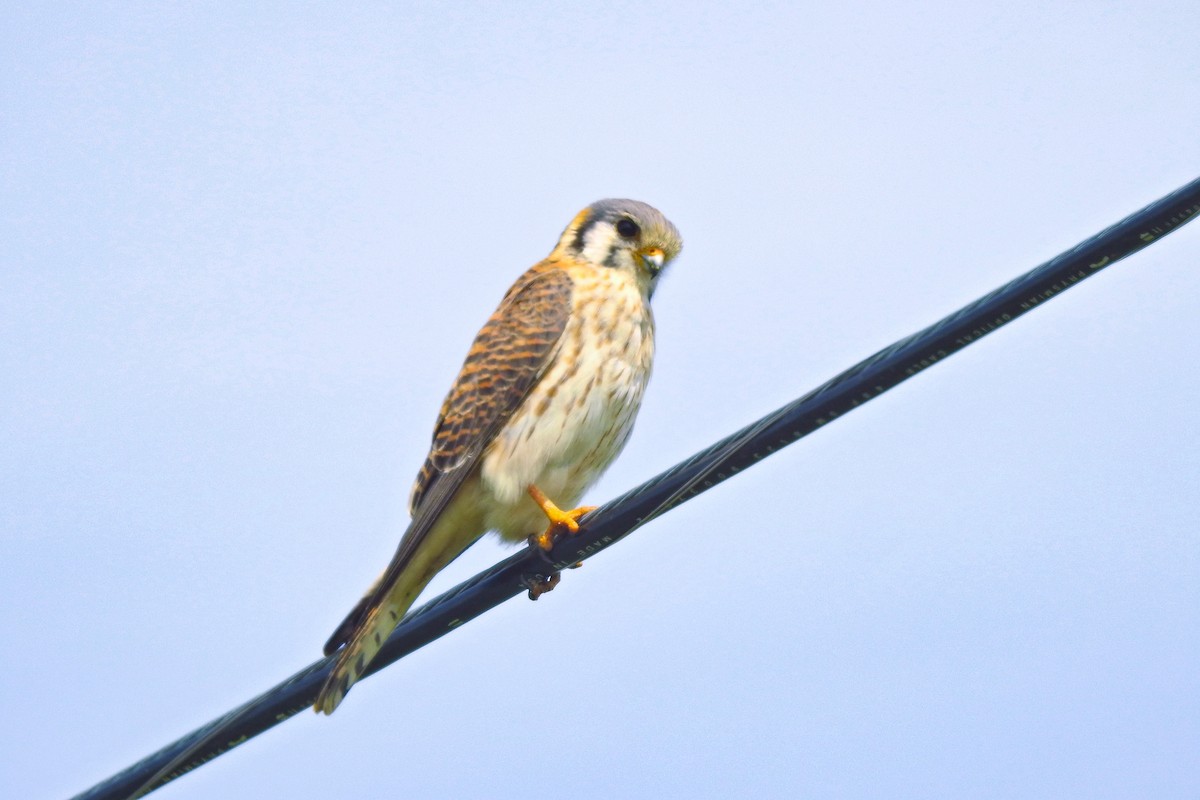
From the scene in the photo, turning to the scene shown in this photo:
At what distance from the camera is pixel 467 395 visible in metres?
5.79

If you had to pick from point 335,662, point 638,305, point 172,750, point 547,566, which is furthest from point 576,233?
point 172,750

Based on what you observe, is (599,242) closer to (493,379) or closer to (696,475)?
(493,379)

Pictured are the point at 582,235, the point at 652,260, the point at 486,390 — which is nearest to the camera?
the point at 486,390

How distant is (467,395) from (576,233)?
1098 mm

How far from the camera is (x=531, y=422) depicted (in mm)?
5637

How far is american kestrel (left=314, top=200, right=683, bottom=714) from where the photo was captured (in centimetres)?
557

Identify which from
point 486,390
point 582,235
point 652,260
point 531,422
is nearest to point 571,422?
point 531,422

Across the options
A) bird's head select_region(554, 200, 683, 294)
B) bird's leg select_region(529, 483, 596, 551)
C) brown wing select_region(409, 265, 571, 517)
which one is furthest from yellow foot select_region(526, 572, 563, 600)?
bird's head select_region(554, 200, 683, 294)

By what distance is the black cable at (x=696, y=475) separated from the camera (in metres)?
3.58

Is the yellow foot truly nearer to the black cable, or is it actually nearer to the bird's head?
the black cable

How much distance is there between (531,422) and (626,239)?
3.57 ft

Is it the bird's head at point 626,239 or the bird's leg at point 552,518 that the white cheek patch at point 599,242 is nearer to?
the bird's head at point 626,239

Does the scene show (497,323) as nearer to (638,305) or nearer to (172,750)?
(638,305)

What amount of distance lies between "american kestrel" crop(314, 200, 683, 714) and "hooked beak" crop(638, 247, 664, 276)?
33cm
